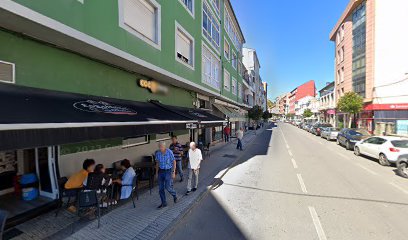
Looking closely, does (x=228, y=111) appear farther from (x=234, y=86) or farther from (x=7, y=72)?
(x=7, y=72)

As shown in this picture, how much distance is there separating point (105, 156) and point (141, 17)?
18.2 feet

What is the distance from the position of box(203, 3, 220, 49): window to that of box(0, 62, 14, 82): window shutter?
41.3ft

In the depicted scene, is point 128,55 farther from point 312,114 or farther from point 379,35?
point 312,114

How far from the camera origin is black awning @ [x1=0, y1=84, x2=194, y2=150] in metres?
3.03

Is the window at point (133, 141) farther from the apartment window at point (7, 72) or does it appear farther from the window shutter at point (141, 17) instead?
the window shutter at point (141, 17)

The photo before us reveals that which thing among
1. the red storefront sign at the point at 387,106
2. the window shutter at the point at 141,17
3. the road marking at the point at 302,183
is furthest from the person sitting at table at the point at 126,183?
the red storefront sign at the point at 387,106

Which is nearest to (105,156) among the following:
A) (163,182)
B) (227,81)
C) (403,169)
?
(163,182)

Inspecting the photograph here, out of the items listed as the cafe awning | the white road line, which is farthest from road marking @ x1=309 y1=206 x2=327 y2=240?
the cafe awning

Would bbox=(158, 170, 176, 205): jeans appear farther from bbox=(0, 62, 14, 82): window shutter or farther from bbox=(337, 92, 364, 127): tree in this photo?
bbox=(337, 92, 364, 127): tree

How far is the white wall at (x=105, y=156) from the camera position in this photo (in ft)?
19.5

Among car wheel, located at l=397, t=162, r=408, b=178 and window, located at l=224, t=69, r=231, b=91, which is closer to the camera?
car wheel, located at l=397, t=162, r=408, b=178

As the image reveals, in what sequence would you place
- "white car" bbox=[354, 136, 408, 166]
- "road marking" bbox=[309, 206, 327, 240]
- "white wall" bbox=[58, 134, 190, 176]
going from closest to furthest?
"road marking" bbox=[309, 206, 327, 240]
"white wall" bbox=[58, 134, 190, 176]
"white car" bbox=[354, 136, 408, 166]

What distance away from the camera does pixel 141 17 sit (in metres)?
8.12

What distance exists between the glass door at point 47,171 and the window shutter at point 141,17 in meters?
4.98
